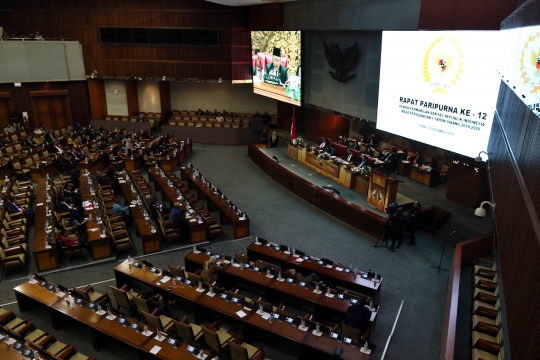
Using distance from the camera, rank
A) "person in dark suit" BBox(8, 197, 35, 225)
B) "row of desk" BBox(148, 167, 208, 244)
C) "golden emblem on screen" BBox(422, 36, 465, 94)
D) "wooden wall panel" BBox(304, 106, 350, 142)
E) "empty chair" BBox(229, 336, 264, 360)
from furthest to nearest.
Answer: "wooden wall panel" BBox(304, 106, 350, 142) < "person in dark suit" BBox(8, 197, 35, 225) < "row of desk" BBox(148, 167, 208, 244) < "golden emblem on screen" BBox(422, 36, 465, 94) < "empty chair" BBox(229, 336, 264, 360)

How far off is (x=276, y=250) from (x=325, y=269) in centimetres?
132

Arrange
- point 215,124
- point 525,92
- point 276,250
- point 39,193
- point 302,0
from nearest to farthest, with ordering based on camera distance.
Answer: point 525,92, point 276,250, point 39,193, point 302,0, point 215,124

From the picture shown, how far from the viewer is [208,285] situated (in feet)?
24.6

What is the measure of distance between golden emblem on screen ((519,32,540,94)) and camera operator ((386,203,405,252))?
18.1 feet

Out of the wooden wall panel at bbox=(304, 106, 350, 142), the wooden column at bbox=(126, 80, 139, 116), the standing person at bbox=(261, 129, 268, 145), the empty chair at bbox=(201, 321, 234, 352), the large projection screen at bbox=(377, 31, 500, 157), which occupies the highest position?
the large projection screen at bbox=(377, 31, 500, 157)

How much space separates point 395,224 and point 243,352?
221 inches

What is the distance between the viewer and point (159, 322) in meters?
6.66

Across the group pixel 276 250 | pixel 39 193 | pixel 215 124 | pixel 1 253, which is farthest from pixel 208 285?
pixel 215 124

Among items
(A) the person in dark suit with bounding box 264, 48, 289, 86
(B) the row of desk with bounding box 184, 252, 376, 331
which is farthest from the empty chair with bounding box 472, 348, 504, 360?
(A) the person in dark suit with bounding box 264, 48, 289, 86

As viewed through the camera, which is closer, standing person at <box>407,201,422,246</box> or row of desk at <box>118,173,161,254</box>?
row of desk at <box>118,173,161,254</box>

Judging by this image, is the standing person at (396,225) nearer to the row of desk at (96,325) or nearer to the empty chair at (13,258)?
the row of desk at (96,325)

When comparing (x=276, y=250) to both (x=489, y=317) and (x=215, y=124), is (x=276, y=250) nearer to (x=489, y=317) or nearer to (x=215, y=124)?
(x=489, y=317)

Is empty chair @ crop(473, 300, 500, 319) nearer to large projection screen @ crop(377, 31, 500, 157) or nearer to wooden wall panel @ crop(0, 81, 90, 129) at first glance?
large projection screen @ crop(377, 31, 500, 157)

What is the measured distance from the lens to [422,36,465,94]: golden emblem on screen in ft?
32.1
